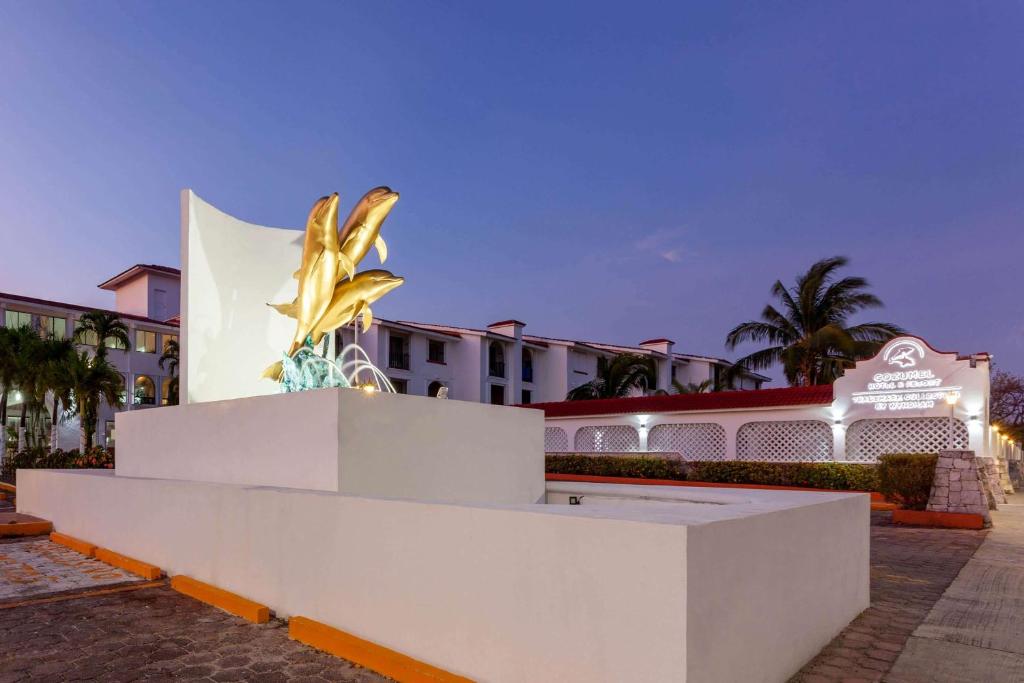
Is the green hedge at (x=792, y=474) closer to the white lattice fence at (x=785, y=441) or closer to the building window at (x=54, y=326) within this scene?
the white lattice fence at (x=785, y=441)

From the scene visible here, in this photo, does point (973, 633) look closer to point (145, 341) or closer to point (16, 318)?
point (16, 318)

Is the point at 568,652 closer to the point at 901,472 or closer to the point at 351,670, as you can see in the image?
the point at 351,670

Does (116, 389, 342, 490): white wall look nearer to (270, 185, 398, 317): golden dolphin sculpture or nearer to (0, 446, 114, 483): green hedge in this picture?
(270, 185, 398, 317): golden dolphin sculpture

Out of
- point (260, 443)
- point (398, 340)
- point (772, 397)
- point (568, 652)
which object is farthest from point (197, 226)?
point (398, 340)

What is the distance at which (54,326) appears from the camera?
31.1 m

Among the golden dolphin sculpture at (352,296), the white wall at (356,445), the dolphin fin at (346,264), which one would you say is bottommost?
the white wall at (356,445)

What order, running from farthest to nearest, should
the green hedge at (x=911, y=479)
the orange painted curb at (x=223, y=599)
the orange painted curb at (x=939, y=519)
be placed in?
the green hedge at (x=911, y=479), the orange painted curb at (x=939, y=519), the orange painted curb at (x=223, y=599)

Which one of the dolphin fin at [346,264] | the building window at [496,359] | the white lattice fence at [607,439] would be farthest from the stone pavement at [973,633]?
the building window at [496,359]

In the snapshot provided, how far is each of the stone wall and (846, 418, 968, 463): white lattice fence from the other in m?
4.00

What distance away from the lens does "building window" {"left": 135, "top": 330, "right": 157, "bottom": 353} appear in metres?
33.2

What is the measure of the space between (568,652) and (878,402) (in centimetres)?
1735

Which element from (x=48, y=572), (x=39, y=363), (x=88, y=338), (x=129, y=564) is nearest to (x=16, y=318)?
(x=88, y=338)

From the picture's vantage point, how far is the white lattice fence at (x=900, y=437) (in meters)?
17.5

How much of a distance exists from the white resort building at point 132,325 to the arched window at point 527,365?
711 inches
